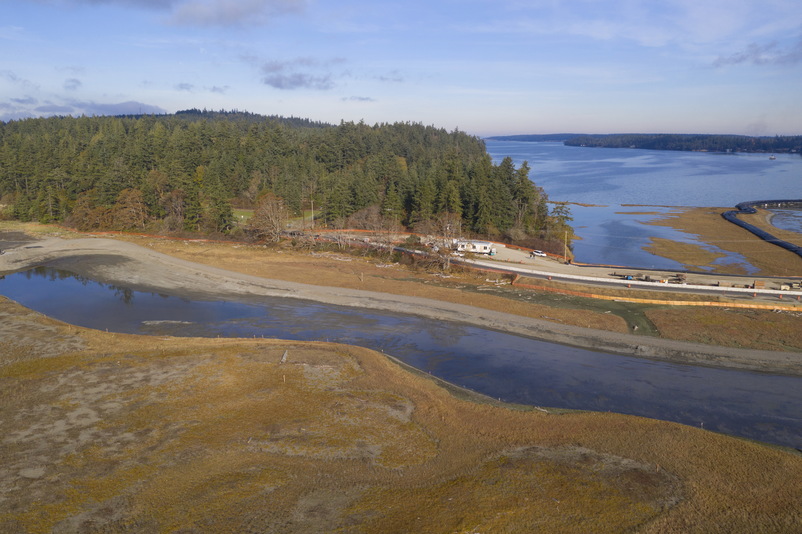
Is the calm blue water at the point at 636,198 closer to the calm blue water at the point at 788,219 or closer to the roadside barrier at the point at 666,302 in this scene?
the calm blue water at the point at 788,219

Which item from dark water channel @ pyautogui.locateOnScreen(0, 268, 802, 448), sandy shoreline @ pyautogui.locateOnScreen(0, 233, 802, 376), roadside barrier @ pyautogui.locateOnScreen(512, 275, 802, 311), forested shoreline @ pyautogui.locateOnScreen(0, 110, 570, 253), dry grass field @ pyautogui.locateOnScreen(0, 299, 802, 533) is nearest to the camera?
dry grass field @ pyautogui.locateOnScreen(0, 299, 802, 533)

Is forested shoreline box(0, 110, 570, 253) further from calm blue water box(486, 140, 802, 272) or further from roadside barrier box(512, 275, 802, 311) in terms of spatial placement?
roadside barrier box(512, 275, 802, 311)

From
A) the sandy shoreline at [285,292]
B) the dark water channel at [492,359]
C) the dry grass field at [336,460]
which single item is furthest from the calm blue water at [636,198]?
the dry grass field at [336,460]

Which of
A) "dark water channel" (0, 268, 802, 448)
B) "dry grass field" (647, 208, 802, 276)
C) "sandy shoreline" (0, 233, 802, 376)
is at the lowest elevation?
"dark water channel" (0, 268, 802, 448)

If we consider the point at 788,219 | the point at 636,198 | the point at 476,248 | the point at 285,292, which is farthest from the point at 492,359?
the point at 636,198

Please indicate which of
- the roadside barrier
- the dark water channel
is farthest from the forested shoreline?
the dark water channel

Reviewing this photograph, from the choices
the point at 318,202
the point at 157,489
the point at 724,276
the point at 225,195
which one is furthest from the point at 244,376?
the point at 318,202
